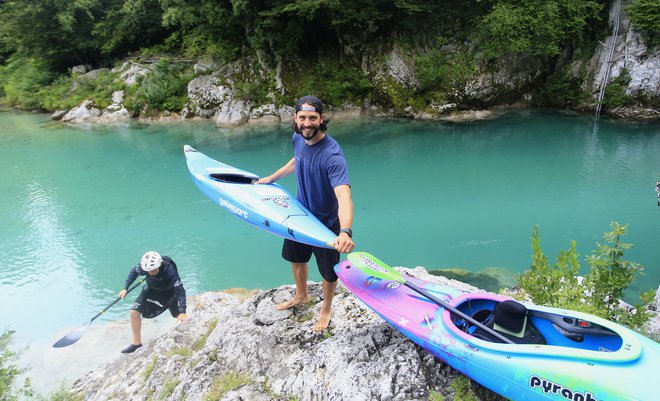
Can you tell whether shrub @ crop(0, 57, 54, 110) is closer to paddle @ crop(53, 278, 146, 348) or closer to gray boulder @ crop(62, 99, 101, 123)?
gray boulder @ crop(62, 99, 101, 123)

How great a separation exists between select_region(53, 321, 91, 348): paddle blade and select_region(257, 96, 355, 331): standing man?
3.77 metres

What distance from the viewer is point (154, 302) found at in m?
4.97

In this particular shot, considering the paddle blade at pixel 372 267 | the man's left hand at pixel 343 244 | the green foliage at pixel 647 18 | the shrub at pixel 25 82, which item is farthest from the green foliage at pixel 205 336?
the shrub at pixel 25 82

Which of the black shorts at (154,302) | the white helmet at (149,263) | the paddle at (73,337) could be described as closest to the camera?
the white helmet at (149,263)

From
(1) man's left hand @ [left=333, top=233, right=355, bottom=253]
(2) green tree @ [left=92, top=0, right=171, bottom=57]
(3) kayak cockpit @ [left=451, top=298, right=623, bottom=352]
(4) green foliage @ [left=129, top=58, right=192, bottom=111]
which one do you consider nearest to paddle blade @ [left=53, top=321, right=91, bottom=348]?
(1) man's left hand @ [left=333, top=233, right=355, bottom=253]

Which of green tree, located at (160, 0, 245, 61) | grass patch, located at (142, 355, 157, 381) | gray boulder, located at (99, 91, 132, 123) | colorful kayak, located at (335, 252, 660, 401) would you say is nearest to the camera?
colorful kayak, located at (335, 252, 660, 401)

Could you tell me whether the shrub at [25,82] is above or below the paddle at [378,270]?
above

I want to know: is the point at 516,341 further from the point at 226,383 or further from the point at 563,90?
Answer: the point at 563,90

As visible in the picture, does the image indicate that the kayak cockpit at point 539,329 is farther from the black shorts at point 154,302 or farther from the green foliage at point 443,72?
the green foliage at point 443,72

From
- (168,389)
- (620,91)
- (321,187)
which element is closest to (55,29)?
(168,389)

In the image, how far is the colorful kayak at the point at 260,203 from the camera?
3158 millimetres

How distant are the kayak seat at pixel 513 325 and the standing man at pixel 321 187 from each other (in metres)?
1.10

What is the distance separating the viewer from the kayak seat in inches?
108

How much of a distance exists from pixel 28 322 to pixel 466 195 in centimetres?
840
